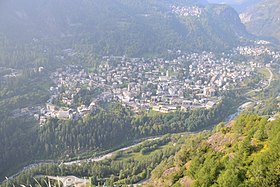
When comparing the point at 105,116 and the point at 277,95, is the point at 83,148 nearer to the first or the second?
the point at 105,116

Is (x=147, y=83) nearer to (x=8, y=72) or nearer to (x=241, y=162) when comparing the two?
(x=8, y=72)

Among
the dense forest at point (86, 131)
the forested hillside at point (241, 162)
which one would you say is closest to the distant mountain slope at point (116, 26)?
the dense forest at point (86, 131)

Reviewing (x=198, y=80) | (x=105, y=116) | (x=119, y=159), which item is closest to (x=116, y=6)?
(x=198, y=80)

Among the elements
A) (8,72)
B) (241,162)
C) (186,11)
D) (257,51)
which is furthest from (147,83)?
(186,11)

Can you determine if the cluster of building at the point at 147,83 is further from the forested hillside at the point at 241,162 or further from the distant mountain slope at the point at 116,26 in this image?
the forested hillside at the point at 241,162

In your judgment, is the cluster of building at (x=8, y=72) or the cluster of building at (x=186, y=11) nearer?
the cluster of building at (x=8, y=72)

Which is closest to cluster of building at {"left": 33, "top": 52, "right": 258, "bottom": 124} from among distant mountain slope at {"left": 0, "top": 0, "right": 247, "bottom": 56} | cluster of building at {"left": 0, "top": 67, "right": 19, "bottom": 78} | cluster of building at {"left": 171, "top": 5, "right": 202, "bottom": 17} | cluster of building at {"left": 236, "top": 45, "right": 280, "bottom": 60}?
cluster of building at {"left": 0, "top": 67, "right": 19, "bottom": 78}

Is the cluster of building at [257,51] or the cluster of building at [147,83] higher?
the cluster of building at [257,51]
